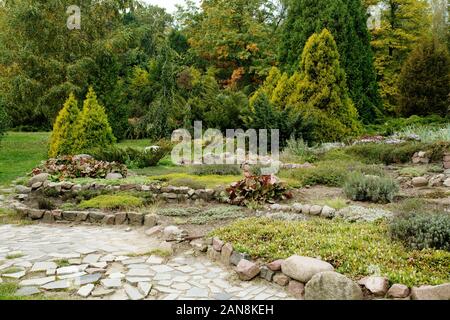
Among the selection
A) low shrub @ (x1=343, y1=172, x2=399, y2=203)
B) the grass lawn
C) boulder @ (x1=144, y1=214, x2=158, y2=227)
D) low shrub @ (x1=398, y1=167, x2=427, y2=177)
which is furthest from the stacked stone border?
the grass lawn

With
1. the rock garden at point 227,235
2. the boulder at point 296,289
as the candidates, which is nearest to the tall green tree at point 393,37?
the rock garden at point 227,235

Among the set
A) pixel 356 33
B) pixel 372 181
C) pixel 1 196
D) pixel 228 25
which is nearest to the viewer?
pixel 372 181

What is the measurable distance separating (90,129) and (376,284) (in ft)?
29.0

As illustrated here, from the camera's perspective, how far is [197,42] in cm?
2242

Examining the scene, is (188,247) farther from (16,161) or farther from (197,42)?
(197,42)

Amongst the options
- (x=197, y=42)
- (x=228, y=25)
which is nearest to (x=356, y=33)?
(x=228, y=25)

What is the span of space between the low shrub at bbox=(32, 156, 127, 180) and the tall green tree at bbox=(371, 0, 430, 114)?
48.4 feet

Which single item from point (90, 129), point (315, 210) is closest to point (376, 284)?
point (315, 210)

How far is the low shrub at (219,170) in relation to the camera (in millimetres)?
9141

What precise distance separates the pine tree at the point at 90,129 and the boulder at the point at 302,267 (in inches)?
309

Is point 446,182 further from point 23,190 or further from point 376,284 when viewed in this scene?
point 23,190

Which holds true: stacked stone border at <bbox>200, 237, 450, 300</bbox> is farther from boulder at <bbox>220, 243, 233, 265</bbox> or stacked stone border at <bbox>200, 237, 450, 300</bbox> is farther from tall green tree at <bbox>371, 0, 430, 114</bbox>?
tall green tree at <bbox>371, 0, 430, 114</bbox>

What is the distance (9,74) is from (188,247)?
15.5 metres

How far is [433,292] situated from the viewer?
10.4ft
